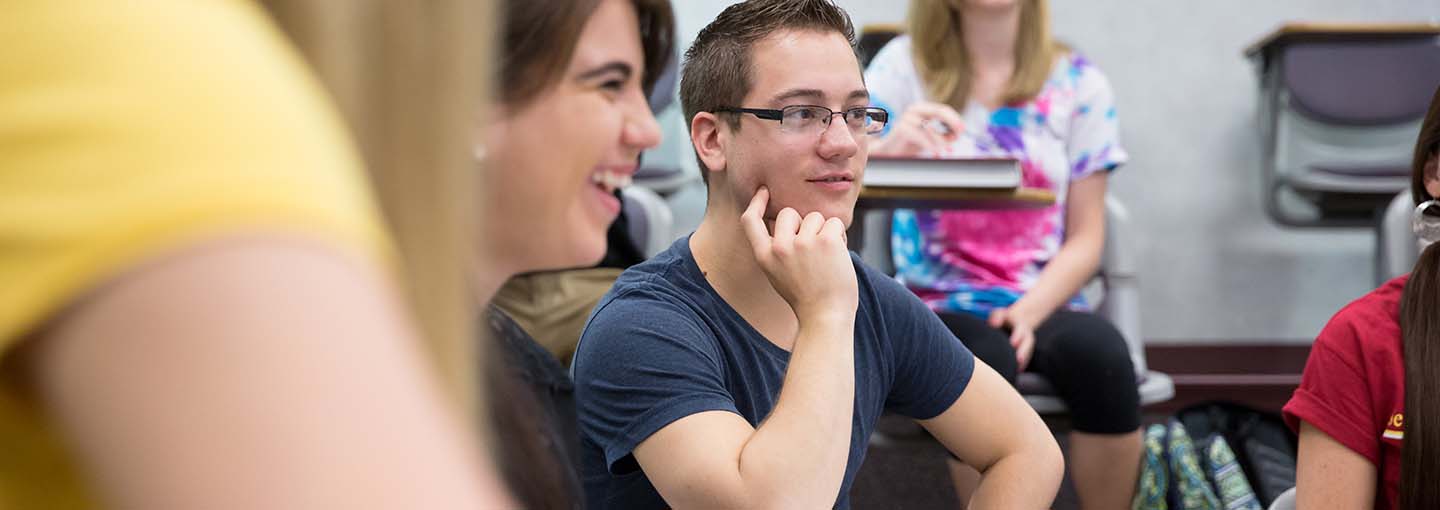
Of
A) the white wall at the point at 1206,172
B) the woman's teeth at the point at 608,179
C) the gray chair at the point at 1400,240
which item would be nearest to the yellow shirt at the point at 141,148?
the woman's teeth at the point at 608,179

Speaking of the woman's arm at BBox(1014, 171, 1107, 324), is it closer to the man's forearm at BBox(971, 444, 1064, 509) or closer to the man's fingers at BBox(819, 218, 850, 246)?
the man's forearm at BBox(971, 444, 1064, 509)

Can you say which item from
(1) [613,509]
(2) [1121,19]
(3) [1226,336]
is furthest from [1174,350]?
(1) [613,509]

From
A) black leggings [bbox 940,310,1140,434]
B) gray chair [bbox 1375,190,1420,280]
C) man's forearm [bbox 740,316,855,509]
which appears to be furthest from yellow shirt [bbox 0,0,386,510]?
gray chair [bbox 1375,190,1420,280]

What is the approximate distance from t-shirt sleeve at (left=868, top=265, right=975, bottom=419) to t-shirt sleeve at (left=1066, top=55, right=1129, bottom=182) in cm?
108

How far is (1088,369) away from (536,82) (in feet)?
4.83

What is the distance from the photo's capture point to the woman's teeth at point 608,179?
1073mm

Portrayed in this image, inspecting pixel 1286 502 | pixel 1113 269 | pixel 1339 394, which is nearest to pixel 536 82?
pixel 1339 394

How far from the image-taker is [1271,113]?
4.03 m

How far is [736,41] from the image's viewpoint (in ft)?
5.23

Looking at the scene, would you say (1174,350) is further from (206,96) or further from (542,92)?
(206,96)

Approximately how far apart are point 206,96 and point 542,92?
0.74 m

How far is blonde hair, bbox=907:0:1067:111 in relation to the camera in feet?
8.30

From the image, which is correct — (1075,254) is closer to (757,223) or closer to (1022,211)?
(1022,211)

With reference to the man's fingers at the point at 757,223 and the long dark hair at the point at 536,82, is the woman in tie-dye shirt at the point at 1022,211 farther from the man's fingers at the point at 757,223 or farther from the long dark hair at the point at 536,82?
the long dark hair at the point at 536,82
